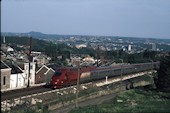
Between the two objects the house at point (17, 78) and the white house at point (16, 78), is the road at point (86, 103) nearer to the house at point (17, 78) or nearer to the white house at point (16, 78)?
the house at point (17, 78)

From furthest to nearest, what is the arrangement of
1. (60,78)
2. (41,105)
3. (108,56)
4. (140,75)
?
(108,56), (140,75), (60,78), (41,105)

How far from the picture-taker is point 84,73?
1978 inches

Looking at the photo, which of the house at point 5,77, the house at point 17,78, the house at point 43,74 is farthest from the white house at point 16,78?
the house at point 43,74

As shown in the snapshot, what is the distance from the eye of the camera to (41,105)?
33.0 metres

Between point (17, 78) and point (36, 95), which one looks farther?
point (17, 78)

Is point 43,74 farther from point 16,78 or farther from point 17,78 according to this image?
point 16,78

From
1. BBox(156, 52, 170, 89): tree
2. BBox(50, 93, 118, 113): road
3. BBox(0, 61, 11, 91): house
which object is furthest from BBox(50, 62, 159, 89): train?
BBox(156, 52, 170, 89): tree

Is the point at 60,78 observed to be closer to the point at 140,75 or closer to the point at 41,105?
the point at 41,105

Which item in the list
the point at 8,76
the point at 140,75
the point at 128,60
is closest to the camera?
the point at 8,76

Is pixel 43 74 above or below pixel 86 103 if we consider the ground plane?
above

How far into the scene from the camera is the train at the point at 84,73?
4328 centimetres

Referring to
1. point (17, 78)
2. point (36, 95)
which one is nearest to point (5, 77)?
point (17, 78)

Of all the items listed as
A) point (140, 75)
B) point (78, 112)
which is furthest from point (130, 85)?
point (78, 112)

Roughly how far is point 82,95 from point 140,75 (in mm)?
33588
